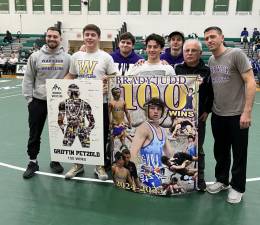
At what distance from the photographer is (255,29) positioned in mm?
20266

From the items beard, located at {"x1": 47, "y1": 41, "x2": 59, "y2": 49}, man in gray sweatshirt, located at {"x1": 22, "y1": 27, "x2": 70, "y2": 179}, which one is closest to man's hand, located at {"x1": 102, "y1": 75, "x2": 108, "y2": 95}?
man in gray sweatshirt, located at {"x1": 22, "y1": 27, "x2": 70, "y2": 179}

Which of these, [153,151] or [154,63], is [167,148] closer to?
[153,151]

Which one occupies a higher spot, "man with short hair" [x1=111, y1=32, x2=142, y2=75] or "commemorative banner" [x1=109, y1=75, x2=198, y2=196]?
"man with short hair" [x1=111, y1=32, x2=142, y2=75]

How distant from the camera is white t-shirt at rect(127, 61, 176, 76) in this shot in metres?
3.22

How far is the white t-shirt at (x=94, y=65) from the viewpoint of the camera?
3.52 m

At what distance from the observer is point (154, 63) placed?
3.29 metres

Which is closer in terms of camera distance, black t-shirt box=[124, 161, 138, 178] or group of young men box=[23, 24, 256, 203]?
group of young men box=[23, 24, 256, 203]

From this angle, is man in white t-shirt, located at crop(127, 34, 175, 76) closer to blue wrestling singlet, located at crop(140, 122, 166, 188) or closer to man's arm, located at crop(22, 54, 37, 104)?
blue wrestling singlet, located at crop(140, 122, 166, 188)

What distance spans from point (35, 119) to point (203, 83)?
2.03m

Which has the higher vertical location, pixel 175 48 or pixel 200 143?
pixel 175 48

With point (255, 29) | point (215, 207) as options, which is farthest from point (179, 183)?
point (255, 29)

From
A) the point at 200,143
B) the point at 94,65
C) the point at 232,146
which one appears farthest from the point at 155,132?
the point at 94,65

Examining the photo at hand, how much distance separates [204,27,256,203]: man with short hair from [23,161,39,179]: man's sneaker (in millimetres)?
2257

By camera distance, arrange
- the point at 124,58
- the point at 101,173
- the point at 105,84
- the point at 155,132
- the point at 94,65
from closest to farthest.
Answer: the point at 155,132, the point at 105,84, the point at 94,65, the point at 101,173, the point at 124,58
